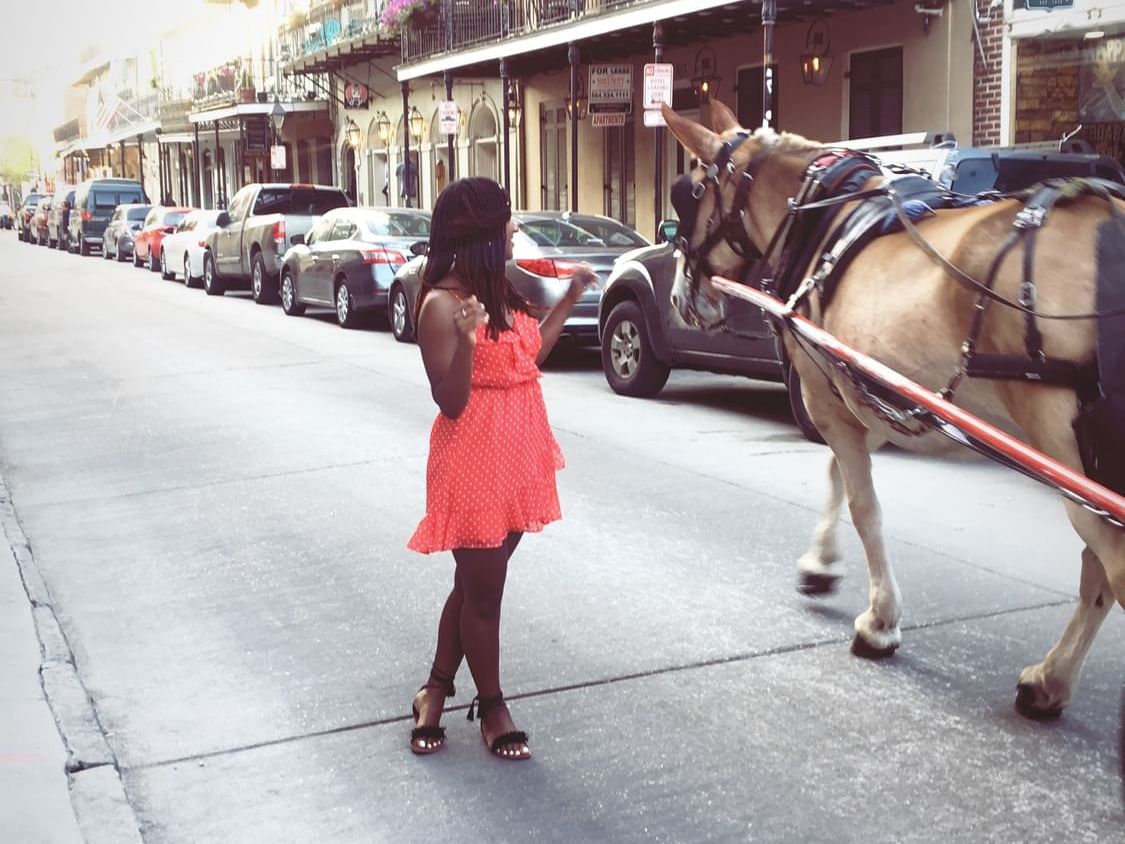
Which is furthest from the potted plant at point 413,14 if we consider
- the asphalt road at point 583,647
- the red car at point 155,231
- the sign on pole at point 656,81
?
the asphalt road at point 583,647

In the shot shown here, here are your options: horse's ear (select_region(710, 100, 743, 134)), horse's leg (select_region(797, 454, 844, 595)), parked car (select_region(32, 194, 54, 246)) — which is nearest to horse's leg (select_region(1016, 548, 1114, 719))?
horse's leg (select_region(797, 454, 844, 595))

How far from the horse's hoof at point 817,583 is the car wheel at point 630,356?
6113 mm

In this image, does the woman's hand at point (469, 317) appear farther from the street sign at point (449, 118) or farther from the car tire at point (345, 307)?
the street sign at point (449, 118)

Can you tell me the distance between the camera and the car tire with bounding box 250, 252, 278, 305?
24.3m

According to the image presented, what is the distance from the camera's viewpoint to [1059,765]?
4367 mm

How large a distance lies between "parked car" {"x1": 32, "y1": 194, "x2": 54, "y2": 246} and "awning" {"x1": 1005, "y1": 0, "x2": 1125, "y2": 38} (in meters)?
51.1

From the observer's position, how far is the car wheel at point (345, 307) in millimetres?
19281

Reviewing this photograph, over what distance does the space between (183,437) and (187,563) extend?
149 inches

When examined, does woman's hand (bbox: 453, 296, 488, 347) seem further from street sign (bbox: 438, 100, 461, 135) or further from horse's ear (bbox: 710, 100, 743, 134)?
street sign (bbox: 438, 100, 461, 135)

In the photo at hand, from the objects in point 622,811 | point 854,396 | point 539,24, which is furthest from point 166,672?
point 539,24

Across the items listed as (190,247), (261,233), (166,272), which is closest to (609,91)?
(261,233)

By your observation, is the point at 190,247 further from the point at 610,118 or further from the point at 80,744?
the point at 80,744

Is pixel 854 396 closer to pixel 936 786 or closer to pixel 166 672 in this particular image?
pixel 936 786

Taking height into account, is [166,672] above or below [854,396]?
below
